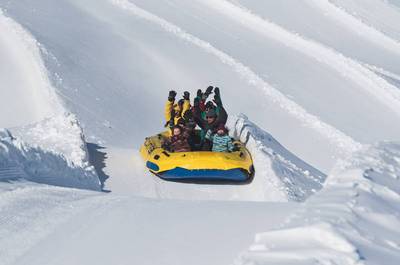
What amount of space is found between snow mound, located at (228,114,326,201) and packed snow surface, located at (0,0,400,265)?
0.13 feet

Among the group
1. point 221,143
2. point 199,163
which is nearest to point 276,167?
point 221,143

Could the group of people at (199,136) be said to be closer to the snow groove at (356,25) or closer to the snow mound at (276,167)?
the snow mound at (276,167)

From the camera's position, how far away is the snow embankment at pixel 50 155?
970 centimetres

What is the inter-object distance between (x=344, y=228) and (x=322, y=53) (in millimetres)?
20453

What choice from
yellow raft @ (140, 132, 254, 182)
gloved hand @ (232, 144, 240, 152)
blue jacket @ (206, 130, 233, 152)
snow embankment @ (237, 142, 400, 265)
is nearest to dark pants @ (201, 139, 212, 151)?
blue jacket @ (206, 130, 233, 152)

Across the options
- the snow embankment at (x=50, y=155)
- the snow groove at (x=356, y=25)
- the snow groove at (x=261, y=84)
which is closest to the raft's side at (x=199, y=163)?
the snow embankment at (x=50, y=155)

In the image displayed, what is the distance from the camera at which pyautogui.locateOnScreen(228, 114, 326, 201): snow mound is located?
38.4ft

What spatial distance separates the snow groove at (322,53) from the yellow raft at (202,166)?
1085 centimetres

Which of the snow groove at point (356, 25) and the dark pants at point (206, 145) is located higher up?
the snow groove at point (356, 25)

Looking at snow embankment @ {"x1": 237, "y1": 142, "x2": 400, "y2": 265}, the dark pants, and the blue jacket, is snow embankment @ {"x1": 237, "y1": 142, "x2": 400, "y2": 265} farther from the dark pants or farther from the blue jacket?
the dark pants

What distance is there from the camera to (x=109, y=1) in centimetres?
2809

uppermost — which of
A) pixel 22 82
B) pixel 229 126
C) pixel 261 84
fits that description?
pixel 229 126

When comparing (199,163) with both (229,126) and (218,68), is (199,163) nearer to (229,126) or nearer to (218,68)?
(229,126)

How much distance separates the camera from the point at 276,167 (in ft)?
39.8
